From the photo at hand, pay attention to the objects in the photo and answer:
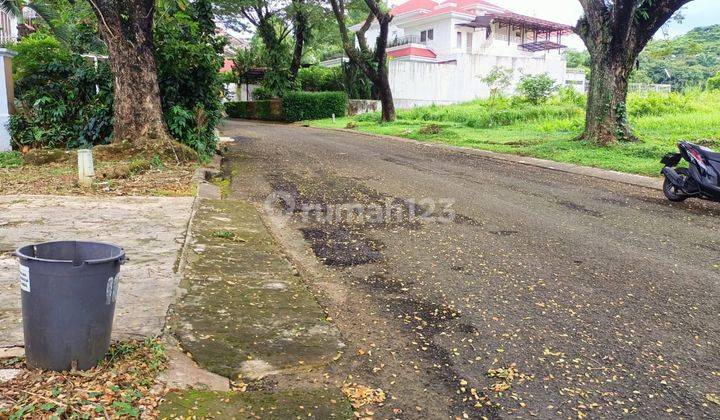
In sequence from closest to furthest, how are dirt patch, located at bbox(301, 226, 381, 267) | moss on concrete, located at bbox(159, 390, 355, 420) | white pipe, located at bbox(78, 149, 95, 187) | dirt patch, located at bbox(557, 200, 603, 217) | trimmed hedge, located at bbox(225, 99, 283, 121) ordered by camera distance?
moss on concrete, located at bbox(159, 390, 355, 420) → dirt patch, located at bbox(301, 226, 381, 267) → dirt patch, located at bbox(557, 200, 603, 217) → white pipe, located at bbox(78, 149, 95, 187) → trimmed hedge, located at bbox(225, 99, 283, 121)

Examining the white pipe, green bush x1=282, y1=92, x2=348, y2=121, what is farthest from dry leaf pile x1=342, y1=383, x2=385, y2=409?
green bush x1=282, y1=92, x2=348, y2=121

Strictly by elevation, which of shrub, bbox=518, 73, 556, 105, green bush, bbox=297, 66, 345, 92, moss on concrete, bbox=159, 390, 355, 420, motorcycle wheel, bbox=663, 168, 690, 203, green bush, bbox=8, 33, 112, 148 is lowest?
moss on concrete, bbox=159, 390, 355, 420

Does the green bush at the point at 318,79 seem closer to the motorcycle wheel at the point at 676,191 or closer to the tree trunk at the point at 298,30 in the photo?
the tree trunk at the point at 298,30

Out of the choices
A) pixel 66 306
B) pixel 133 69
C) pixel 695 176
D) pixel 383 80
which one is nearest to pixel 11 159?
pixel 133 69

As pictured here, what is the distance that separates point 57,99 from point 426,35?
118 feet

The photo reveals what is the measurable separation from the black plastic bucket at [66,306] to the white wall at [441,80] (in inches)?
1219

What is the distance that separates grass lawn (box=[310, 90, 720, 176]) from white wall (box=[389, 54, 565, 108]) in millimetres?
3877

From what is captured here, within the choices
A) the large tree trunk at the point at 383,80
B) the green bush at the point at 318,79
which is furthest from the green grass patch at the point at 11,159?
the green bush at the point at 318,79

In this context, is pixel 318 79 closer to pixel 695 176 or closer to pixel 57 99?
pixel 57 99

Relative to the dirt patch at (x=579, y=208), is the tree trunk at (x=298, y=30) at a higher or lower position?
higher

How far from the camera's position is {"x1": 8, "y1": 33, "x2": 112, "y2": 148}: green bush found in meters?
12.2

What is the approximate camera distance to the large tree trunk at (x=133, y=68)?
1069 centimetres

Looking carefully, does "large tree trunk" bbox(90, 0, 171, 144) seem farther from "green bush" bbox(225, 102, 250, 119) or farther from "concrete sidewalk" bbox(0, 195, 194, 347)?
"green bush" bbox(225, 102, 250, 119)

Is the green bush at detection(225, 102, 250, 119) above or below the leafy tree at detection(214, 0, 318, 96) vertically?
below
